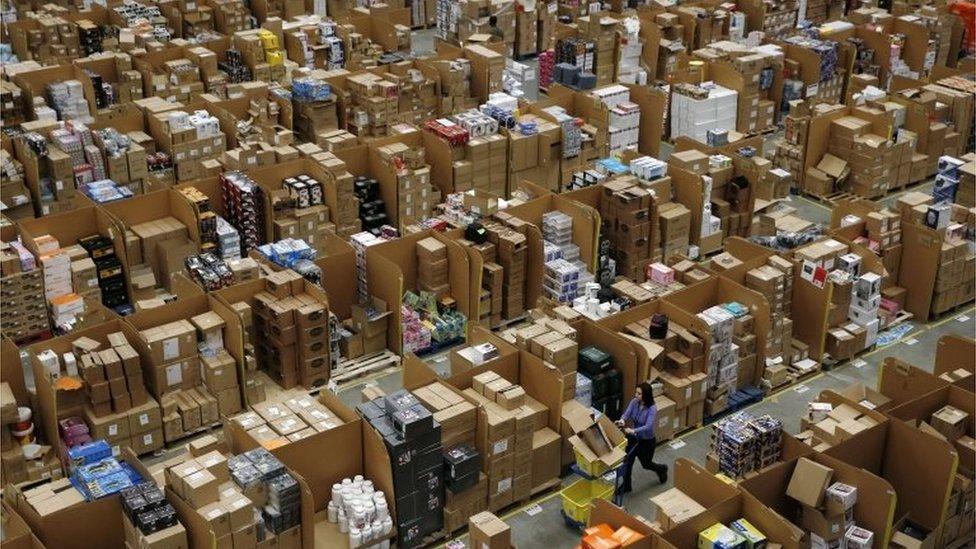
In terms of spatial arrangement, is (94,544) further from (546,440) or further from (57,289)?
(57,289)

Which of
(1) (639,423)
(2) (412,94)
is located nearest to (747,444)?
(1) (639,423)

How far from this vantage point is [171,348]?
13.7 m

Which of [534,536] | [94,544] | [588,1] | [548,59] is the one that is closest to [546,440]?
[534,536]

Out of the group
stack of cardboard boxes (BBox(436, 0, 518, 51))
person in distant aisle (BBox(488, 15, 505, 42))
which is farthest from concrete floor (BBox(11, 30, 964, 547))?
stack of cardboard boxes (BBox(436, 0, 518, 51))

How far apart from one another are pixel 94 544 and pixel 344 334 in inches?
209

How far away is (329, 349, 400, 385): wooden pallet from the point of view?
50.4 feet

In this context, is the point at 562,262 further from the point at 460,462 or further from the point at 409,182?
the point at 460,462

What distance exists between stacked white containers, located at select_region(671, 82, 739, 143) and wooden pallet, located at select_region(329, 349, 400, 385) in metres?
9.40

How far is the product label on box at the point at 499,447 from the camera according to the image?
12445mm

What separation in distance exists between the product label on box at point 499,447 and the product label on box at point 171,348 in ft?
13.2

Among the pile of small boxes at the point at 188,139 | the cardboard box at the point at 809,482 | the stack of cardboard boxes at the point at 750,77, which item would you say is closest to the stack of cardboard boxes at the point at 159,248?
the pile of small boxes at the point at 188,139

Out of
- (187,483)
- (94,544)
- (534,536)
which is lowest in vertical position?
(534,536)

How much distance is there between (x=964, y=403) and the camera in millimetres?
12930

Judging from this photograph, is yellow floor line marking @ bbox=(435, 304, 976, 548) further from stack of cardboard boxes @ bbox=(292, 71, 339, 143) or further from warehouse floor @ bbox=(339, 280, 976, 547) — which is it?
stack of cardboard boxes @ bbox=(292, 71, 339, 143)
